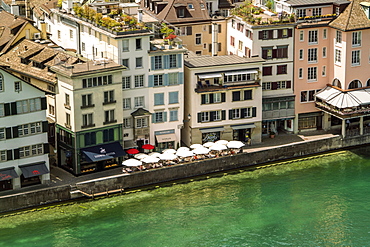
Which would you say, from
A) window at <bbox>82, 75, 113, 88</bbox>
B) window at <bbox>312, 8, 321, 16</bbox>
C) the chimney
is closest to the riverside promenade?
window at <bbox>82, 75, 113, 88</bbox>

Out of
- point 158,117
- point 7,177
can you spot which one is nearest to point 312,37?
point 158,117

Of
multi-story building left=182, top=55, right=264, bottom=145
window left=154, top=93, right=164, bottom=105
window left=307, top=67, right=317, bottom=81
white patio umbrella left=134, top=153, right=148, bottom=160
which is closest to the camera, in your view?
white patio umbrella left=134, top=153, right=148, bottom=160

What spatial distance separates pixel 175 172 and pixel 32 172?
742 inches

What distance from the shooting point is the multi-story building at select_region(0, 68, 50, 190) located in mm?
115938

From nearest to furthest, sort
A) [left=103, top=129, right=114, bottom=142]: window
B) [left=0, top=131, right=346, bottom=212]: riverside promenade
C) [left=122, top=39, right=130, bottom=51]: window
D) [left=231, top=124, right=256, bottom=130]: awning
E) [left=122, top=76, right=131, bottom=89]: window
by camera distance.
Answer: [left=0, top=131, right=346, bottom=212]: riverside promenade
[left=103, top=129, right=114, bottom=142]: window
[left=122, top=39, right=130, bottom=51]: window
[left=122, top=76, right=131, bottom=89]: window
[left=231, top=124, right=256, bottom=130]: awning

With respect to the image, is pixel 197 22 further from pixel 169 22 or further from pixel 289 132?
pixel 289 132

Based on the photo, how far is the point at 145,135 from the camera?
130250 millimetres

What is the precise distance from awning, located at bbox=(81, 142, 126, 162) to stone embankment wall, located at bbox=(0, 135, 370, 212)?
3.17 metres

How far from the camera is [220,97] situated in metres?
133

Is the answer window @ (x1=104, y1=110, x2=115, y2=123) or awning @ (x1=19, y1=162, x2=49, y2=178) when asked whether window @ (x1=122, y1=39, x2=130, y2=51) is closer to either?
window @ (x1=104, y1=110, x2=115, y2=123)

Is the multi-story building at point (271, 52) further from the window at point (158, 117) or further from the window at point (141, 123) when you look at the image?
the window at point (141, 123)

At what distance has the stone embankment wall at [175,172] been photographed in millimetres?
117000

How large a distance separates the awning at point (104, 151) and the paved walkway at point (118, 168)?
229cm

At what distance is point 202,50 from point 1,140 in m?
42.5
